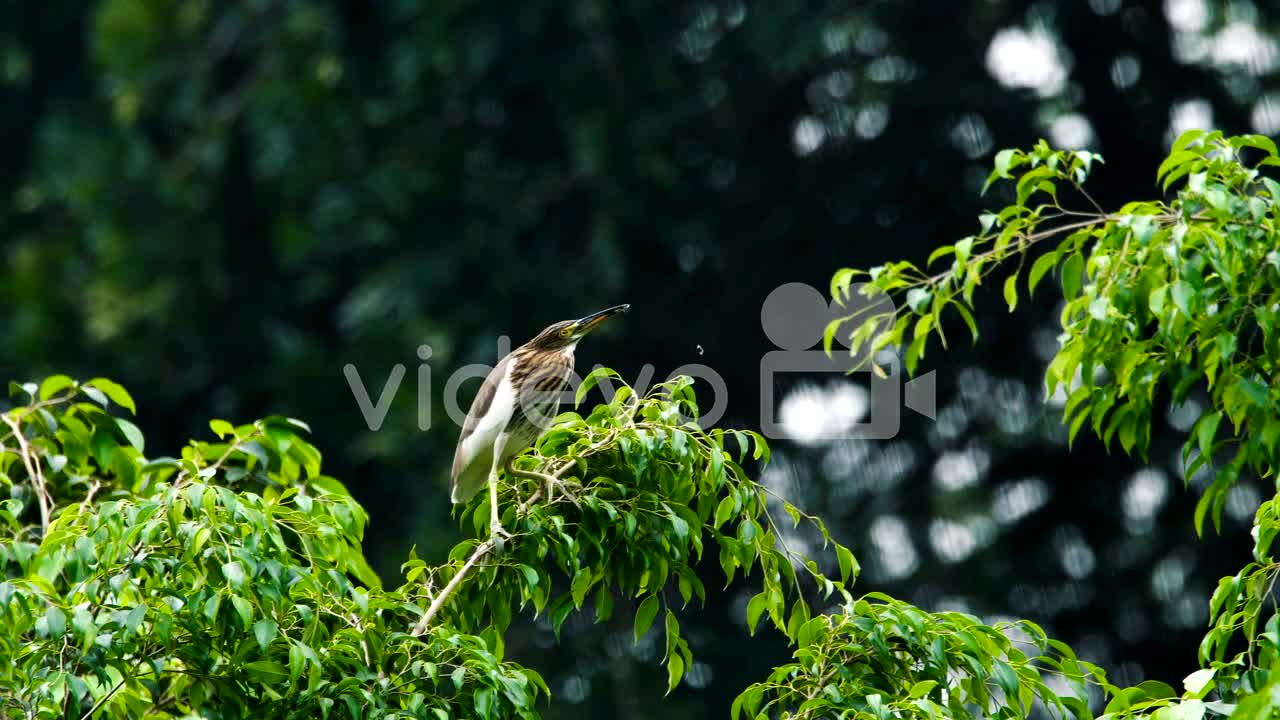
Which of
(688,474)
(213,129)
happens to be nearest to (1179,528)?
A: (213,129)

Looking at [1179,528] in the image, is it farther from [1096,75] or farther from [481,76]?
[481,76]

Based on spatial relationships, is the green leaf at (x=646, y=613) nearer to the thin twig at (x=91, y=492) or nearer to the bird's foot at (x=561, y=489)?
the bird's foot at (x=561, y=489)

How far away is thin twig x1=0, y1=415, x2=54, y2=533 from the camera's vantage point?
2961 millimetres

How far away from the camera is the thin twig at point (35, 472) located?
2.96 m

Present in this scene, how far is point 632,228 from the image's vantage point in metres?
8.38

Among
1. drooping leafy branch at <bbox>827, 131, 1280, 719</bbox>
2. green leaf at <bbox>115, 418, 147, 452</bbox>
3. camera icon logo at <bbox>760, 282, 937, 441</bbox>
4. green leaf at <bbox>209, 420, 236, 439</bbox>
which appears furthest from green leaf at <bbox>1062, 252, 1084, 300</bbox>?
camera icon logo at <bbox>760, 282, 937, 441</bbox>

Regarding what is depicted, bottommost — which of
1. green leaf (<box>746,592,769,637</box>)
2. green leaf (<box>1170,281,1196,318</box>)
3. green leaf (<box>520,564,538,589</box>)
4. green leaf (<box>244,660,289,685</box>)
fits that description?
green leaf (<box>746,592,769,637</box>)

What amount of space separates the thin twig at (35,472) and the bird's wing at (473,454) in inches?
34.1

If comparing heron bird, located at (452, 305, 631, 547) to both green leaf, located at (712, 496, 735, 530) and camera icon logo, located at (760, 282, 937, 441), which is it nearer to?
green leaf, located at (712, 496, 735, 530)

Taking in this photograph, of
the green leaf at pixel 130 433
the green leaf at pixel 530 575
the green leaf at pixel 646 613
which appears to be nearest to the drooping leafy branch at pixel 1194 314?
the green leaf at pixel 646 613

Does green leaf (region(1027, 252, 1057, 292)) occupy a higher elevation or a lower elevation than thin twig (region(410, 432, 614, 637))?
higher

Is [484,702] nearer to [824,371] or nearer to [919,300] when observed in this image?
[919,300]

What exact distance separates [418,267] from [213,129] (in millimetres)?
1684

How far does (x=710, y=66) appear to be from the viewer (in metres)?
8.90
